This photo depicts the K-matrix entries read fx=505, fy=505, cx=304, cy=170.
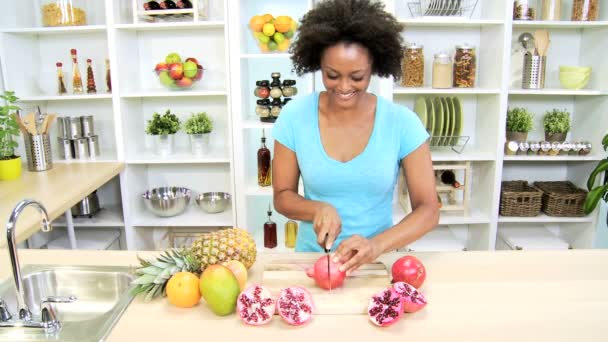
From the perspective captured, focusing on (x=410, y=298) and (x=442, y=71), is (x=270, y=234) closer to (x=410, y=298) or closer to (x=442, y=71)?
(x=442, y=71)

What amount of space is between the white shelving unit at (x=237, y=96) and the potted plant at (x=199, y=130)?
0.21 feet

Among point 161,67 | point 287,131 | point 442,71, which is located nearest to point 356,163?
point 287,131

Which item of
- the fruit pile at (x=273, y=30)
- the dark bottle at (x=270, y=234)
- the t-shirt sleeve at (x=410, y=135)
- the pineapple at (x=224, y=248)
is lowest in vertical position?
the dark bottle at (x=270, y=234)

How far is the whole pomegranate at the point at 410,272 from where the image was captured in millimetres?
1155

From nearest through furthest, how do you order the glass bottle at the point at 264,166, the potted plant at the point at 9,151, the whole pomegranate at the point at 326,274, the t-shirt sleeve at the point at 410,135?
the whole pomegranate at the point at 326,274
the t-shirt sleeve at the point at 410,135
the potted plant at the point at 9,151
the glass bottle at the point at 264,166

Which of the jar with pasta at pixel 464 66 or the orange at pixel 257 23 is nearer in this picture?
the orange at pixel 257 23

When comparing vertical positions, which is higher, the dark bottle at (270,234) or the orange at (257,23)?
the orange at (257,23)

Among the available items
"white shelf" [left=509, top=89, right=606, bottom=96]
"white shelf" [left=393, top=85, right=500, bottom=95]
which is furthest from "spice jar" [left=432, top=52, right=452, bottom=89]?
"white shelf" [left=509, top=89, right=606, bottom=96]

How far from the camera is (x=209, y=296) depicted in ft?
3.44

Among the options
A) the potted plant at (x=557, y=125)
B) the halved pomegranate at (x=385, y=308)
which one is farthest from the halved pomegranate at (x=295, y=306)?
the potted plant at (x=557, y=125)

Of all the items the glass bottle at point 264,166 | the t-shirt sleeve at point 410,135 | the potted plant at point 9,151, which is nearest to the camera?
the t-shirt sleeve at point 410,135

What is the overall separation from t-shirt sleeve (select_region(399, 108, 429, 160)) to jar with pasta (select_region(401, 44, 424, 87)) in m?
1.26

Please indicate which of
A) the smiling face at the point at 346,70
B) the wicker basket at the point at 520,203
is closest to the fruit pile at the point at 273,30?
the smiling face at the point at 346,70

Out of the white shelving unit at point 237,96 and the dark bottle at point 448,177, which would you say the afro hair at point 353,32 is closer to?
the white shelving unit at point 237,96
